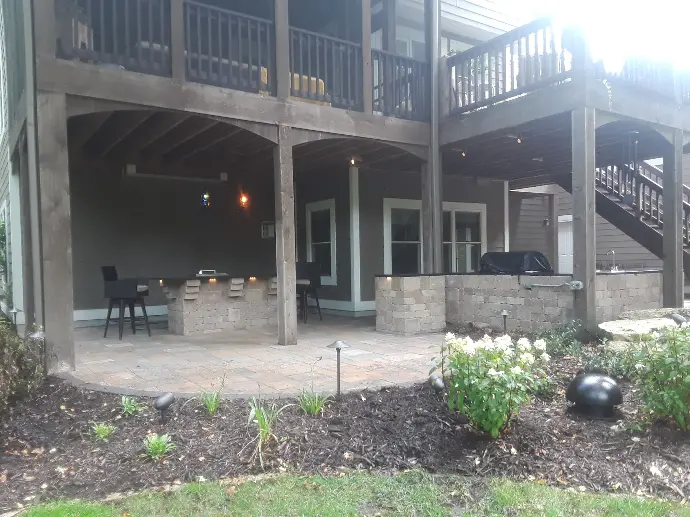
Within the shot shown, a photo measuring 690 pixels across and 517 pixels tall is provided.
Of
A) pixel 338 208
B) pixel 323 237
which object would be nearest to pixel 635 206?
pixel 338 208

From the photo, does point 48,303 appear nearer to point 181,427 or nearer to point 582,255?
point 181,427

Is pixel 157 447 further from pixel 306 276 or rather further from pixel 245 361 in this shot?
pixel 306 276

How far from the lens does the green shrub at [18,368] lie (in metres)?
3.68

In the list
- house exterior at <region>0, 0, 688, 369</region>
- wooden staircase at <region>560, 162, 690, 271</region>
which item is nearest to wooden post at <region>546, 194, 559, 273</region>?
house exterior at <region>0, 0, 688, 369</region>

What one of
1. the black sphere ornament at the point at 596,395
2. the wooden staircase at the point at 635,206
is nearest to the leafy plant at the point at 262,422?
the black sphere ornament at the point at 596,395

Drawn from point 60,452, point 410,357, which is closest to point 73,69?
point 60,452

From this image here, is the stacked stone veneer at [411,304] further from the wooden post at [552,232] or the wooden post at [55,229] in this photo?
the wooden post at [552,232]

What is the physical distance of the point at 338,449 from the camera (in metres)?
3.12

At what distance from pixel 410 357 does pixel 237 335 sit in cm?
281

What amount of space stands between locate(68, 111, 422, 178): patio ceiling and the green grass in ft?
14.3

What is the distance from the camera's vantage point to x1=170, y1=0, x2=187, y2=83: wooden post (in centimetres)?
565

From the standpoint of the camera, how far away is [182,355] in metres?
5.93

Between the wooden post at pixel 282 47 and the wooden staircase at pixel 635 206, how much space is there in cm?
610

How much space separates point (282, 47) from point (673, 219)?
5.89 meters
